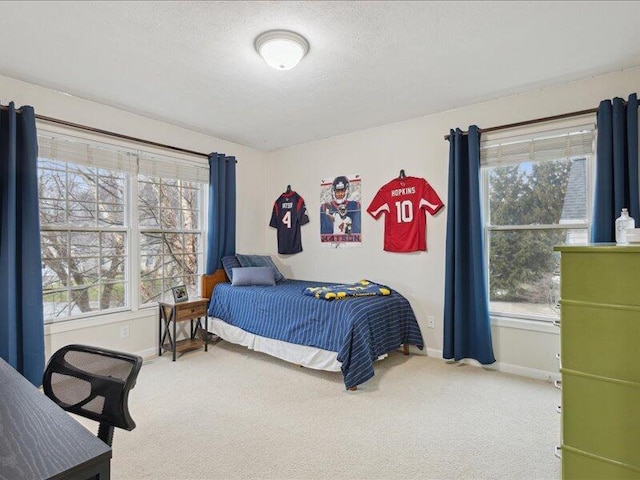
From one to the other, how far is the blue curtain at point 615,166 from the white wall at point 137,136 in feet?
12.2

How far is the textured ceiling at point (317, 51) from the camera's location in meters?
1.95

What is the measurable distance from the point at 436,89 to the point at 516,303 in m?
2.03

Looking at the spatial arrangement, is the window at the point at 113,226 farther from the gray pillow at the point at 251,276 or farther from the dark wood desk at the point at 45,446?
the dark wood desk at the point at 45,446

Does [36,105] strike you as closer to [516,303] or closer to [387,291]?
[387,291]

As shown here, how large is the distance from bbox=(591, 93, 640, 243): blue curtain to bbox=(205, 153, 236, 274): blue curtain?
3591 mm

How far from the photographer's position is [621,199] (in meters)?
2.55

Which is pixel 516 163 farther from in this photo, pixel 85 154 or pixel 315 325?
pixel 85 154

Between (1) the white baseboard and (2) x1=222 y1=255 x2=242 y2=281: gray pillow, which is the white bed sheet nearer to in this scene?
(2) x1=222 y1=255 x2=242 y2=281: gray pillow

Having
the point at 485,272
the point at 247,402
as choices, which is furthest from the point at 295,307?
the point at 485,272

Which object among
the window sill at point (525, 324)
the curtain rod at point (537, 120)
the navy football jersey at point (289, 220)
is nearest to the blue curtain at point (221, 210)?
the navy football jersey at point (289, 220)

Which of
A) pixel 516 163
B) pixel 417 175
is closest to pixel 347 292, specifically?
pixel 417 175

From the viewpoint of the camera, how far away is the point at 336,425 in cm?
230

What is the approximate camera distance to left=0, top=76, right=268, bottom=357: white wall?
296cm

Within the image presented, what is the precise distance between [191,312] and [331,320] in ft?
5.29
